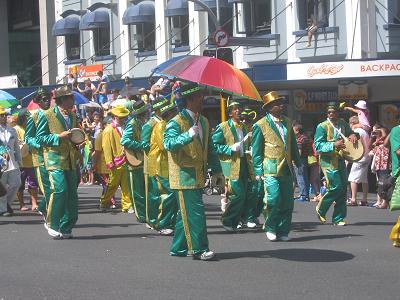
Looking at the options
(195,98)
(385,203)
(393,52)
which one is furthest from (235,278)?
(393,52)

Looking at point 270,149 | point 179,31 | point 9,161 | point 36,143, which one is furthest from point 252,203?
point 179,31

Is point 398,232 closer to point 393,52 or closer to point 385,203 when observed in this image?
point 385,203

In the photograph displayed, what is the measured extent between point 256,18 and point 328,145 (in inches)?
668

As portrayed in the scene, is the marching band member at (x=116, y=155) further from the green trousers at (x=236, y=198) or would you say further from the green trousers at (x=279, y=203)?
the green trousers at (x=279, y=203)

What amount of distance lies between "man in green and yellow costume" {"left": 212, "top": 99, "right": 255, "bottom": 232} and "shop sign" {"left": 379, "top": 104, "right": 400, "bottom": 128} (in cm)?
1009

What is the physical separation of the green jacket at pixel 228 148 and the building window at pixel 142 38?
2188 centimetres

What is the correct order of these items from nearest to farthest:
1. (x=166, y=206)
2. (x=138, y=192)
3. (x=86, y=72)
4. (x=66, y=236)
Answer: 1. (x=66, y=236)
2. (x=166, y=206)
3. (x=138, y=192)
4. (x=86, y=72)

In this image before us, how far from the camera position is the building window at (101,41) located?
1491 inches

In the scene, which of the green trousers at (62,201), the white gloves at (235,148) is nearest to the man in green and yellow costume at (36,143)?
the green trousers at (62,201)

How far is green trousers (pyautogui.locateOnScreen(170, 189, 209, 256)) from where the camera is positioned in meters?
10.7

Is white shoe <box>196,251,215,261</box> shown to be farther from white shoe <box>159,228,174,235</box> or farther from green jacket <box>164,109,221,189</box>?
white shoe <box>159,228,174,235</box>

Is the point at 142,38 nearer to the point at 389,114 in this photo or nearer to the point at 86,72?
the point at 86,72

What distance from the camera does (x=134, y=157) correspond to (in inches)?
587

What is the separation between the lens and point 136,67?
36.1m
